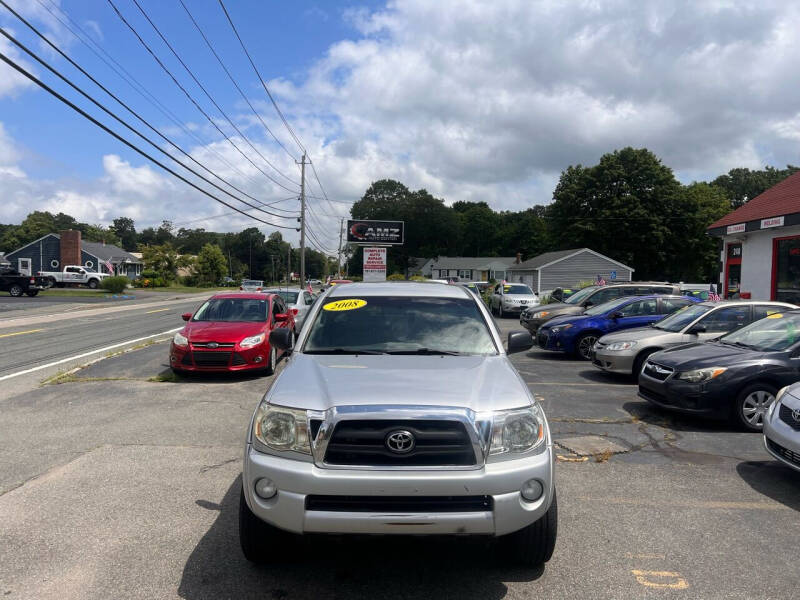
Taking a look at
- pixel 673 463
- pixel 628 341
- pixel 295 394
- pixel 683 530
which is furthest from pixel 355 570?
pixel 628 341

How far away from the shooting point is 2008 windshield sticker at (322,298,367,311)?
4945 mm

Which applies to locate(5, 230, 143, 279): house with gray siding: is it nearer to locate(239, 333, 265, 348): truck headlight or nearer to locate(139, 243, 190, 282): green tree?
locate(139, 243, 190, 282): green tree

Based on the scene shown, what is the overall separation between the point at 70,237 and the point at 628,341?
74.9m

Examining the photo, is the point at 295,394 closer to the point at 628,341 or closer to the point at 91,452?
the point at 91,452

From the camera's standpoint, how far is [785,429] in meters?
5.30

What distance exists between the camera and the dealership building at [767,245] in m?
17.6

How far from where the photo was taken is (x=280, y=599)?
326 cm

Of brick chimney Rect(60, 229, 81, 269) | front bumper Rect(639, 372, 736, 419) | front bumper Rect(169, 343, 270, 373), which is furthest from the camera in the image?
brick chimney Rect(60, 229, 81, 269)

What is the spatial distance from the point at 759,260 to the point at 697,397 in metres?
15.0

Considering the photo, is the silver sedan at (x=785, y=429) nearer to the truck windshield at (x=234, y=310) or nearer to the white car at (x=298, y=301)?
the truck windshield at (x=234, y=310)

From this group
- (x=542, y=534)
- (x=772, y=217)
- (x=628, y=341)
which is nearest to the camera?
(x=542, y=534)

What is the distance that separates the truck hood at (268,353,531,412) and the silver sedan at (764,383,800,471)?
9.37 feet

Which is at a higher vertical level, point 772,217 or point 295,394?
point 772,217

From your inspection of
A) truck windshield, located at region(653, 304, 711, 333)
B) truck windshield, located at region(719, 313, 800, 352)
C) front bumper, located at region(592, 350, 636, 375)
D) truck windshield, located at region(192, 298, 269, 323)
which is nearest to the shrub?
truck windshield, located at region(192, 298, 269, 323)
